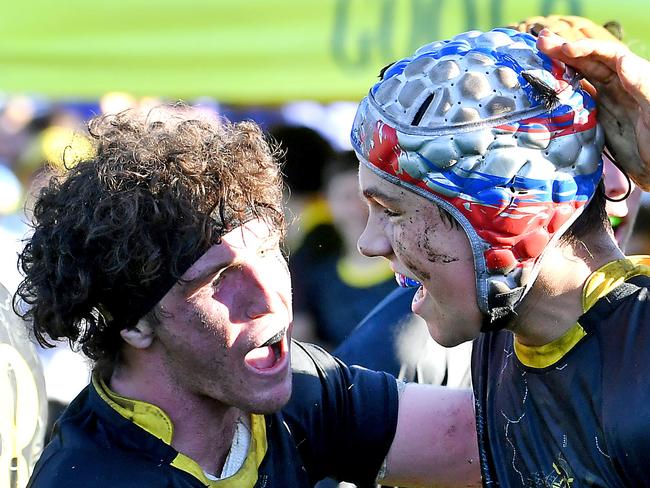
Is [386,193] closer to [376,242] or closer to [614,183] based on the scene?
[376,242]

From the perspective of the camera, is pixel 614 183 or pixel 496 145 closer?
pixel 496 145

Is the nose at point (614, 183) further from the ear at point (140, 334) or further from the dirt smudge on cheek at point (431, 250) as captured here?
the ear at point (140, 334)

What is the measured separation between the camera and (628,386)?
2.30 metres

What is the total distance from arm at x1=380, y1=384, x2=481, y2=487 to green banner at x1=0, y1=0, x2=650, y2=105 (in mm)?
2404

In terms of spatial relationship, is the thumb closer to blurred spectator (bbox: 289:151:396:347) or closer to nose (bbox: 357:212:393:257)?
nose (bbox: 357:212:393:257)

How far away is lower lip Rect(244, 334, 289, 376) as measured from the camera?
2.70 m

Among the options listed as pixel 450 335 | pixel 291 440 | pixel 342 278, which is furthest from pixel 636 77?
pixel 342 278

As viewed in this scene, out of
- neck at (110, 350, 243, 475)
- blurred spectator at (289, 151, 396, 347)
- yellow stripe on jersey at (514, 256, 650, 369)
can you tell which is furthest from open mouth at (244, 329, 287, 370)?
blurred spectator at (289, 151, 396, 347)

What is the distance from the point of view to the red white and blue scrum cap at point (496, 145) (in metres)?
2.35

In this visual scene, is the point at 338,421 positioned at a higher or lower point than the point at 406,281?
lower

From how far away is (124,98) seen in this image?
636cm

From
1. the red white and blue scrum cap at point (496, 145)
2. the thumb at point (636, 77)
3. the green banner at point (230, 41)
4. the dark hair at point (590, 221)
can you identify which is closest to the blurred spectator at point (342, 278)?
the green banner at point (230, 41)

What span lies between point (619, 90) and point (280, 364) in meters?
1.08

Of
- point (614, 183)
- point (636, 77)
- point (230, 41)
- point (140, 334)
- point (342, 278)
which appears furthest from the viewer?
point (342, 278)
